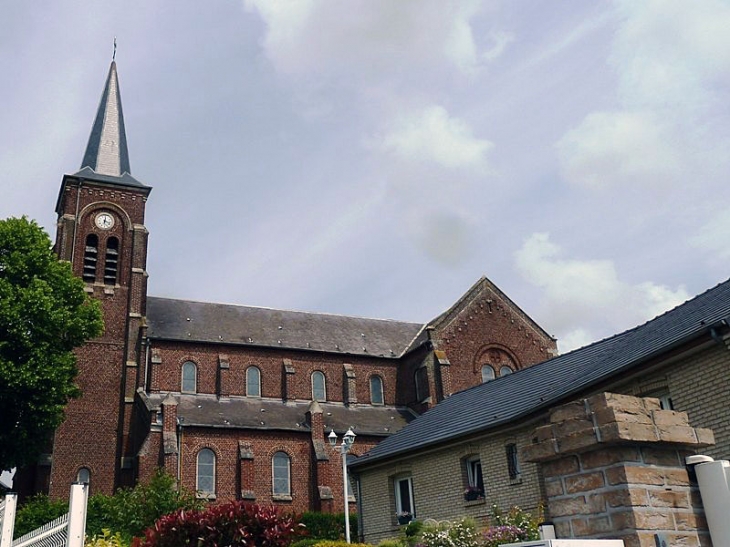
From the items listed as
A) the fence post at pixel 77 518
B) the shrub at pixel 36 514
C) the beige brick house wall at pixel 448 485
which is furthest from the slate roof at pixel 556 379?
the shrub at pixel 36 514

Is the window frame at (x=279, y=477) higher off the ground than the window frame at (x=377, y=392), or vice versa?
the window frame at (x=377, y=392)

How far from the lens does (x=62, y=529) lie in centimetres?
1270

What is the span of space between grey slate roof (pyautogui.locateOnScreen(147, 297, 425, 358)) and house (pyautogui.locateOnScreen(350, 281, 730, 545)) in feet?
57.5

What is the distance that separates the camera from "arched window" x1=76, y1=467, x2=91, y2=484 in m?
33.0

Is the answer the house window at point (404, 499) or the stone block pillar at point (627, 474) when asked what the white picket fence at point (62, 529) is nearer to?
the house window at point (404, 499)

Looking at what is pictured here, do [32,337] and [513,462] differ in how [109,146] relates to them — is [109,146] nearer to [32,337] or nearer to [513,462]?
[32,337]

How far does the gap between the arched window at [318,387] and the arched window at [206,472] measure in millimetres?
7676

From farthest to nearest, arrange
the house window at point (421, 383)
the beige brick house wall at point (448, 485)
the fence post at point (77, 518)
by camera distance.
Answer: the house window at point (421, 383) → the beige brick house wall at point (448, 485) → the fence post at point (77, 518)

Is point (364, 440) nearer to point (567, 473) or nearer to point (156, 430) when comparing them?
point (156, 430)

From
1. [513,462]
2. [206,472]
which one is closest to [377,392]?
[206,472]

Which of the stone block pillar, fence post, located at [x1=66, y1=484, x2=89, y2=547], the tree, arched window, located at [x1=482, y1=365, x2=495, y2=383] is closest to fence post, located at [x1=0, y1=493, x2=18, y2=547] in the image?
fence post, located at [x1=66, y1=484, x2=89, y2=547]

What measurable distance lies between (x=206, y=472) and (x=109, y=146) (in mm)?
21212

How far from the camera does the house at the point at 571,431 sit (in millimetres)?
3438

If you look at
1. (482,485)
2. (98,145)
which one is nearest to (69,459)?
(98,145)
